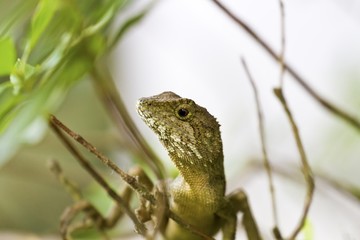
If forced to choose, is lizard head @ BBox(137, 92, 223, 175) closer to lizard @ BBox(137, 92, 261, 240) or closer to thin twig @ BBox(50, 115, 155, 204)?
lizard @ BBox(137, 92, 261, 240)

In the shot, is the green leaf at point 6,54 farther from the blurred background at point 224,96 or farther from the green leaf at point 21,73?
the blurred background at point 224,96

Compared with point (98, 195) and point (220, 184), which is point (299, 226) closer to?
point (220, 184)

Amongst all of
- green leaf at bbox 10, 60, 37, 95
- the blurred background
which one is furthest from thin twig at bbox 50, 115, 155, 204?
the blurred background

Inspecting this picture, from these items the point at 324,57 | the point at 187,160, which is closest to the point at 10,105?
the point at 187,160

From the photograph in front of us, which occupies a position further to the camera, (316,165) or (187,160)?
(316,165)

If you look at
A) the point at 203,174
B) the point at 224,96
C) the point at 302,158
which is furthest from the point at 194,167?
the point at 224,96

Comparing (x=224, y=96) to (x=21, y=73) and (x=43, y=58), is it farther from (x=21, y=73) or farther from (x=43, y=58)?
(x=21, y=73)
